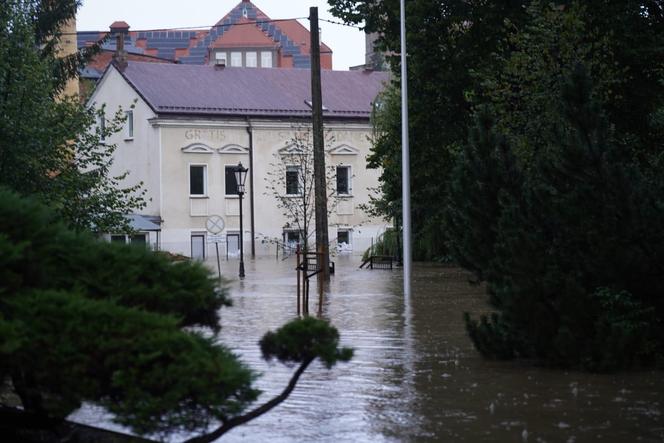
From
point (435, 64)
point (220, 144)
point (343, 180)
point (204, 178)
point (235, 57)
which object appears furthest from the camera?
point (235, 57)

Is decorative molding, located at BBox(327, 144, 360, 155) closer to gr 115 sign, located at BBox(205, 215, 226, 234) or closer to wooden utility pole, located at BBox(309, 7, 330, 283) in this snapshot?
gr 115 sign, located at BBox(205, 215, 226, 234)

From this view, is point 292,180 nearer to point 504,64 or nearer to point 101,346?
point 504,64

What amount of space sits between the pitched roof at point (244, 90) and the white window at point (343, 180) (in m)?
3.08

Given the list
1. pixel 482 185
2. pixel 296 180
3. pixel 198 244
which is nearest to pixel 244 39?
pixel 198 244

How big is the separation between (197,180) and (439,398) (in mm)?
59441

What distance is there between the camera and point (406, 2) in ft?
115

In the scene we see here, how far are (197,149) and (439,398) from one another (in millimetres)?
58740

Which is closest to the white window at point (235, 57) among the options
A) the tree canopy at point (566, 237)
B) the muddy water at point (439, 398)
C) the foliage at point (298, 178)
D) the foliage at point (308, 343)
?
the foliage at point (298, 178)

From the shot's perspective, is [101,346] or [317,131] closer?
[101,346]

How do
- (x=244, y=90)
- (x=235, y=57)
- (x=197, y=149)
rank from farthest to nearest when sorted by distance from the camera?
(x=235, y=57) → (x=244, y=90) → (x=197, y=149)

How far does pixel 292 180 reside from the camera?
67.7 meters

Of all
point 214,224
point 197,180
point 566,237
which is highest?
point 197,180

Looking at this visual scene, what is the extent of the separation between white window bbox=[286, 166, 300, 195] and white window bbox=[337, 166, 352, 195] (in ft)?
13.6

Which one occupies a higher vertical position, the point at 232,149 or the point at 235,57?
the point at 235,57
